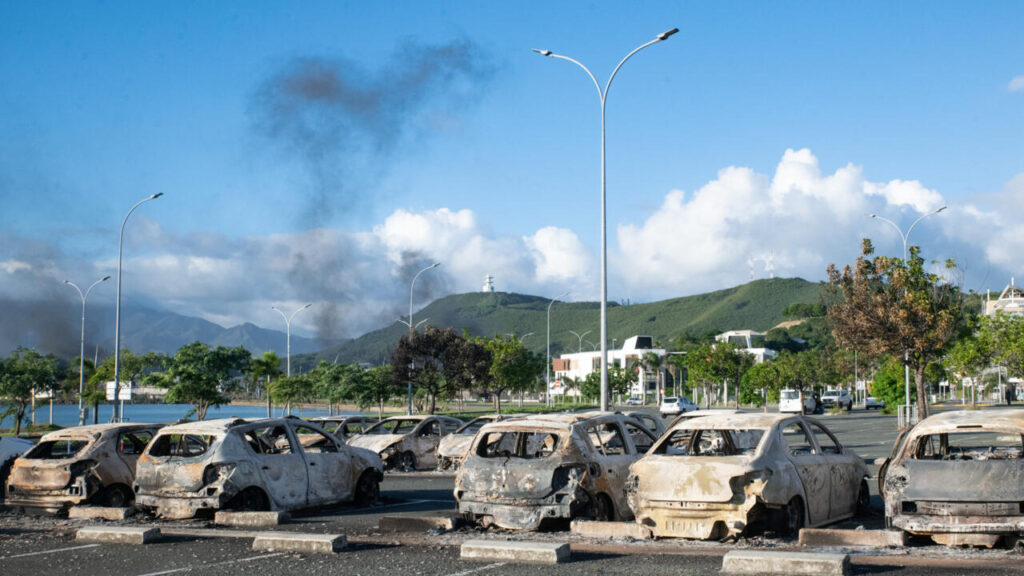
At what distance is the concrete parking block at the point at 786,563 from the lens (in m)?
8.47

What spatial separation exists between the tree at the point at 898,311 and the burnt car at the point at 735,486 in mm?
24227

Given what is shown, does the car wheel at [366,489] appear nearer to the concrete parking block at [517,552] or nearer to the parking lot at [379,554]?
the parking lot at [379,554]

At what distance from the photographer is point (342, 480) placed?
1485 cm

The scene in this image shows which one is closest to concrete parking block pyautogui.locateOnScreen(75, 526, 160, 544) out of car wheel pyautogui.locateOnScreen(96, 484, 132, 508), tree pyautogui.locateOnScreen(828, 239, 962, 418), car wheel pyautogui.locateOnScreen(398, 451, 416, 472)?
car wheel pyautogui.locateOnScreen(96, 484, 132, 508)

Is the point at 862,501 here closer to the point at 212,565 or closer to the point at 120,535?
the point at 212,565

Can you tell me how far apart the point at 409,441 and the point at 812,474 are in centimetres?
1245

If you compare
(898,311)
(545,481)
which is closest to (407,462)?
(545,481)

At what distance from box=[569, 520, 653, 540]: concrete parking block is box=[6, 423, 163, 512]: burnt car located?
24.6ft

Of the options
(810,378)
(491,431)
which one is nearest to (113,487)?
(491,431)

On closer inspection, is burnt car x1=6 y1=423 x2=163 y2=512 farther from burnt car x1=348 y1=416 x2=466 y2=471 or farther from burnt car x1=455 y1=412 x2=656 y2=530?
burnt car x1=348 y1=416 x2=466 y2=471

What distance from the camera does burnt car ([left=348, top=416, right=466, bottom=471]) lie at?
22.0 metres

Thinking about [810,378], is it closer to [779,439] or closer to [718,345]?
[718,345]

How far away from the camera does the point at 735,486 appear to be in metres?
10.4

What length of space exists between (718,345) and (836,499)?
7345cm
